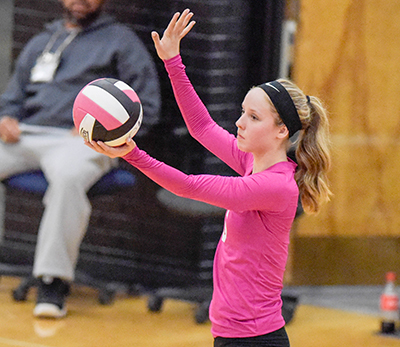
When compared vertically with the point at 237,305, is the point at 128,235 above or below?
below

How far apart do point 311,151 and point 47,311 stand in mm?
1789

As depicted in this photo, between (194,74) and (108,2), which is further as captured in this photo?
(108,2)

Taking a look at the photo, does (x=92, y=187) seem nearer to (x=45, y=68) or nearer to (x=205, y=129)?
(x=45, y=68)

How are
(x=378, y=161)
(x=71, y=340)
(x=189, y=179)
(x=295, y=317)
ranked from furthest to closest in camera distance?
(x=378, y=161), (x=295, y=317), (x=71, y=340), (x=189, y=179)

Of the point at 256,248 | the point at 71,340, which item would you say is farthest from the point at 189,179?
the point at 71,340

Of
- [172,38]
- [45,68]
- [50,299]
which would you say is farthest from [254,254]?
[45,68]

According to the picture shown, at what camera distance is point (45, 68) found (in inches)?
158

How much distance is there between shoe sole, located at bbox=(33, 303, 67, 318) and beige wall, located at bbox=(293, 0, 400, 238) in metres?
1.38

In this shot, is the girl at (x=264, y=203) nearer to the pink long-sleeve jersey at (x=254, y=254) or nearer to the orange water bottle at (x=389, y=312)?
the pink long-sleeve jersey at (x=254, y=254)

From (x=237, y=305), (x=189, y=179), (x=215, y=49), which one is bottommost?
(x=237, y=305)

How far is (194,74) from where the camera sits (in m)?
4.02

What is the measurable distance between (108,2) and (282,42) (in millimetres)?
1136

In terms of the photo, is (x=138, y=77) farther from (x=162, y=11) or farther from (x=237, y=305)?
(x=237, y=305)

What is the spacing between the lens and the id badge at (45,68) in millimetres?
3986
